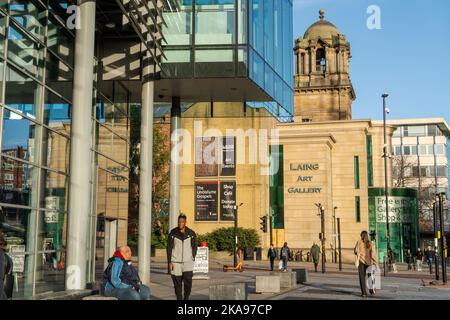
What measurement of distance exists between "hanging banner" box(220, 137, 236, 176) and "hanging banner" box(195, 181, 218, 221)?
1.64 meters

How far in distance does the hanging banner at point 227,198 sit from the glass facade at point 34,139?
4344cm

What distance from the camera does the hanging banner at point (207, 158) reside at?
60.1 meters

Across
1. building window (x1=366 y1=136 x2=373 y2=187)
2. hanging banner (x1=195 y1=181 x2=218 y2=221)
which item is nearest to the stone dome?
building window (x1=366 y1=136 x2=373 y2=187)

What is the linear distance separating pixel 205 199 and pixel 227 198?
227 centimetres

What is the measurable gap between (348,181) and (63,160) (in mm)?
56866

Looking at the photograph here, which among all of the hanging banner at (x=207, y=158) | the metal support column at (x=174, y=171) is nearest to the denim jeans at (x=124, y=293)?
the metal support column at (x=174, y=171)

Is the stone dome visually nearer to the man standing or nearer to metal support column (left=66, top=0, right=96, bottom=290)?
metal support column (left=66, top=0, right=96, bottom=290)

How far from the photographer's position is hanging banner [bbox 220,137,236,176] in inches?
2338

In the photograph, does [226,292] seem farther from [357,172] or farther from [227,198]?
[357,172]

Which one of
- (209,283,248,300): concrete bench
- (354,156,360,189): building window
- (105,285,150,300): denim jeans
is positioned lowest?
(209,283,248,300): concrete bench

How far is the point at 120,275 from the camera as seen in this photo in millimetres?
10102

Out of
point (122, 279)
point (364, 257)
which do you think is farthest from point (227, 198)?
point (122, 279)

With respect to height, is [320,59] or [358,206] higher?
[320,59]
